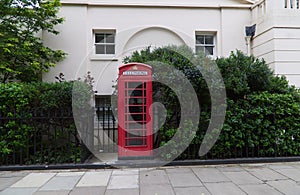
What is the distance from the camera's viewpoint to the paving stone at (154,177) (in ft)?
13.9

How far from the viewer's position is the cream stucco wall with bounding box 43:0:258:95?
7.92m

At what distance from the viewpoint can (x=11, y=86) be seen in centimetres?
530

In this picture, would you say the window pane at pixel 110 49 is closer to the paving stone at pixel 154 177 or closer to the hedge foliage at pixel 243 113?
the hedge foliage at pixel 243 113

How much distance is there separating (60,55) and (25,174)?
4.21 m

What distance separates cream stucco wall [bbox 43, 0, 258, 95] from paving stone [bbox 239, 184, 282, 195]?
18.1ft

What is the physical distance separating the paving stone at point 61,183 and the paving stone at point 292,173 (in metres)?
4.48

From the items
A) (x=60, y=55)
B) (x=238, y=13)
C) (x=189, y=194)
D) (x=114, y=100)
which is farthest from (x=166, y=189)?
(x=238, y=13)

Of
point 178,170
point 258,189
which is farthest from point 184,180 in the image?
point 258,189

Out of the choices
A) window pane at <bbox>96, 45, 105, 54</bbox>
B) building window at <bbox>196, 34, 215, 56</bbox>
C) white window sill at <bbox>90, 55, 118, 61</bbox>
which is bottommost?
white window sill at <bbox>90, 55, 118, 61</bbox>

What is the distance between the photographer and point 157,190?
3857 mm

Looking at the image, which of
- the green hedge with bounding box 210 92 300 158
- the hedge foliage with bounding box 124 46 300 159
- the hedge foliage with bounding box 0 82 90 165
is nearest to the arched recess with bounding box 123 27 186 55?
the hedge foliage with bounding box 124 46 300 159

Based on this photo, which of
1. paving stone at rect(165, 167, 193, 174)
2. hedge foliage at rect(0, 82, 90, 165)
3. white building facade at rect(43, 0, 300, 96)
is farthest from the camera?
white building facade at rect(43, 0, 300, 96)

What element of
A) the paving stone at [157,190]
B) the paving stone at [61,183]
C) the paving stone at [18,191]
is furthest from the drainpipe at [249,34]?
the paving stone at [18,191]

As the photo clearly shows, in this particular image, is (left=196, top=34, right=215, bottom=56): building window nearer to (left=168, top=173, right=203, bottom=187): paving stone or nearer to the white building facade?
the white building facade
